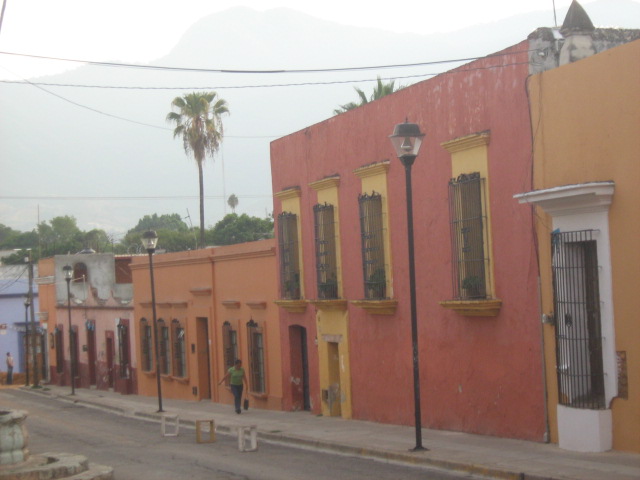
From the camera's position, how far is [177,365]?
32.2 m

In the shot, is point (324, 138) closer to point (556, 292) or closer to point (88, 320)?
point (556, 292)

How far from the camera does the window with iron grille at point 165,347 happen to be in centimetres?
3291

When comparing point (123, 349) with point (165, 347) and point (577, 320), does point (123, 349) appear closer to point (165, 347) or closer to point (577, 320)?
point (165, 347)

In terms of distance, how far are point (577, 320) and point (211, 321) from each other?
16.8 m

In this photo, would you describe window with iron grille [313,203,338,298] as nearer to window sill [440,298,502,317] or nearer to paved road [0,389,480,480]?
paved road [0,389,480,480]

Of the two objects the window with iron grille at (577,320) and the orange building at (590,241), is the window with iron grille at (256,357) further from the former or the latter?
the window with iron grille at (577,320)

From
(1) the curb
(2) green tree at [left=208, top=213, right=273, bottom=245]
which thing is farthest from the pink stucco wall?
(2) green tree at [left=208, top=213, right=273, bottom=245]

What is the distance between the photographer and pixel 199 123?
51625 millimetres

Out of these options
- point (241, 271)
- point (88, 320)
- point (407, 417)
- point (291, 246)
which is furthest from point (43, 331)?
point (407, 417)

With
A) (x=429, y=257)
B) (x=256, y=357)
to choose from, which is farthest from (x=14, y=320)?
(x=429, y=257)

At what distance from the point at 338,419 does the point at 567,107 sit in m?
9.88

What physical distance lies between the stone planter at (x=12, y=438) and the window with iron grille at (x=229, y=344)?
46.8 ft

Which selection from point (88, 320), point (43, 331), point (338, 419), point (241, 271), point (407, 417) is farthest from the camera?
point (43, 331)

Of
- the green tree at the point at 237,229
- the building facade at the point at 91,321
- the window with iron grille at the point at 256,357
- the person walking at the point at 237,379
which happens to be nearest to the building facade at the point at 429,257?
the person walking at the point at 237,379
